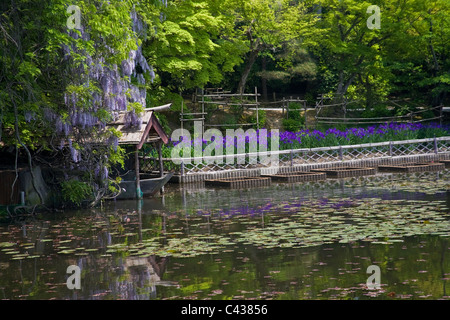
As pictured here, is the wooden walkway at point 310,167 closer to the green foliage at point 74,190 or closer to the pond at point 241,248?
the pond at point 241,248

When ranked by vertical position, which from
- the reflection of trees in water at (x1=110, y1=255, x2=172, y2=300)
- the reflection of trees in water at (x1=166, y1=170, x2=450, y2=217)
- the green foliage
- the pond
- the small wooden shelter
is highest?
the small wooden shelter

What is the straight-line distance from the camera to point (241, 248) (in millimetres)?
11641

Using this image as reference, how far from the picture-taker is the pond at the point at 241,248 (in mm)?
8867

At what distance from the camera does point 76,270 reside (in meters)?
10.4

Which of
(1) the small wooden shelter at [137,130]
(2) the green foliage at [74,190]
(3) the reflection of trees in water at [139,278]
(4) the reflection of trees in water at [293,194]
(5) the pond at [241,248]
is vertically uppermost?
(1) the small wooden shelter at [137,130]

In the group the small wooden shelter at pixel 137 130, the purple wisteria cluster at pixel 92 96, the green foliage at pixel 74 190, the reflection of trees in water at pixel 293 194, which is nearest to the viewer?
the purple wisteria cluster at pixel 92 96

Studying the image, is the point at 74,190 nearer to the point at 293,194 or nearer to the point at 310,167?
the point at 293,194

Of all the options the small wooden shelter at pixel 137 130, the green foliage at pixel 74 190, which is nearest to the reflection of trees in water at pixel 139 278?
the green foliage at pixel 74 190

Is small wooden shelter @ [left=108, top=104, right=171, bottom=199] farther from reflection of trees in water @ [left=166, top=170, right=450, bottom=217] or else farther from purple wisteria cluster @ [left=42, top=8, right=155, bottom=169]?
reflection of trees in water @ [left=166, top=170, right=450, bottom=217]

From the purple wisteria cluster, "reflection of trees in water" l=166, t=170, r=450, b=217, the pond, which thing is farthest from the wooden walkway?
the purple wisteria cluster

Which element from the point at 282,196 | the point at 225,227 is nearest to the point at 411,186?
the point at 282,196

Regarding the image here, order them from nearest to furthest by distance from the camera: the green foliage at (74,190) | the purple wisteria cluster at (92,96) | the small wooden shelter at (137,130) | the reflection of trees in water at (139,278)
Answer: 1. the reflection of trees in water at (139,278)
2. the purple wisteria cluster at (92,96)
3. the green foliage at (74,190)
4. the small wooden shelter at (137,130)

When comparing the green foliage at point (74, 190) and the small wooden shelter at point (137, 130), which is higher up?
the small wooden shelter at point (137, 130)

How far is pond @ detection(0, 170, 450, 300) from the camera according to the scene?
29.1 feet
